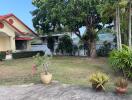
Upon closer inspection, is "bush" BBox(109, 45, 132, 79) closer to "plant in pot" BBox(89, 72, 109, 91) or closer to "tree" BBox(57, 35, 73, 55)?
"plant in pot" BBox(89, 72, 109, 91)


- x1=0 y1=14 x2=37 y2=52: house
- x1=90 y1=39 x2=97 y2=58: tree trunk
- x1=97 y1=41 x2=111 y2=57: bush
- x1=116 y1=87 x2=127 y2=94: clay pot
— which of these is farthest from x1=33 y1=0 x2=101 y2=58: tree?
x1=116 y1=87 x2=127 y2=94: clay pot

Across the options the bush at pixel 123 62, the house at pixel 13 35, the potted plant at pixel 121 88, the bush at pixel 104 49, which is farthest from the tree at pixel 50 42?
the potted plant at pixel 121 88

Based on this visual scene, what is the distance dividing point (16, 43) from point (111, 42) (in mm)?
11370

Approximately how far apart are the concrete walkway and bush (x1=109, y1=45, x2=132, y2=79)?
3.94 meters

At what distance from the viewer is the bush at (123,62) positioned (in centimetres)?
1669

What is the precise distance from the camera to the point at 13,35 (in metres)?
32.0

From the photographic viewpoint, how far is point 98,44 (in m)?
33.6

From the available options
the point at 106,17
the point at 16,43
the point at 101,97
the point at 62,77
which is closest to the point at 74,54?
the point at 16,43

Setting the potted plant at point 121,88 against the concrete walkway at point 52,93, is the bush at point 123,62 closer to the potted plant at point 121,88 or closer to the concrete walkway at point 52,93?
the potted plant at point 121,88

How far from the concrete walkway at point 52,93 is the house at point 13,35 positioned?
55.9 ft

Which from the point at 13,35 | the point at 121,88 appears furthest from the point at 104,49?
the point at 121,88

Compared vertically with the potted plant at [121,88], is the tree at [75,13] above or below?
above

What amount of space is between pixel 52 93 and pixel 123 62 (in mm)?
5709

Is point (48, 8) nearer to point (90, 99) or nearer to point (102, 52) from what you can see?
point (102, 52)
